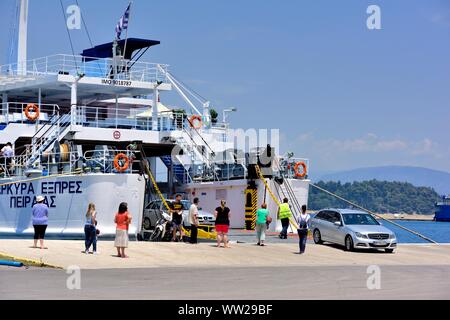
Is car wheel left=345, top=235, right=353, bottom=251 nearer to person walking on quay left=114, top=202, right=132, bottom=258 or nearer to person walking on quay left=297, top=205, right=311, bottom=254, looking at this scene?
person walking on quay left=297, top=205, right=311, bottom=254

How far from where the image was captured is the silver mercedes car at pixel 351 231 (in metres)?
27.6

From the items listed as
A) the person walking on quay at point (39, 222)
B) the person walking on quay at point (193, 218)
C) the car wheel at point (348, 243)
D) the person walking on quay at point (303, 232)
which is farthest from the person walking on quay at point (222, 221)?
the person walking on quay at point (39, 222)

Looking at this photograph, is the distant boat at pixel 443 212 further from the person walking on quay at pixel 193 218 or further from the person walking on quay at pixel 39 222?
the person walking on quay at pixel 39 222

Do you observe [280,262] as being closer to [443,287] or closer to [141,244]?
[141,244]

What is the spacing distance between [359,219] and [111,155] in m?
9.41

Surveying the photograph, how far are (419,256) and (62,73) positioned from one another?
17.2m

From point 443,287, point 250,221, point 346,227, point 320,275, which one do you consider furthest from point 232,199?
point 443,287

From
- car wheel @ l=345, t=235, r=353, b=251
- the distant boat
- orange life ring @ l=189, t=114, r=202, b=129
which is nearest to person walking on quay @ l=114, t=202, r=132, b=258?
car wheel @ l=345, t=235, r=353, b=251

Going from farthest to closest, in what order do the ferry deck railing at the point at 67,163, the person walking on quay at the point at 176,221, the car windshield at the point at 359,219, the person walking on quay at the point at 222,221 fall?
the ferry deck railing at the point at 67,163 → the car windshield at the point at 359,219 → the person walking on quay at the point at 176,221 → the person walking on quay at the point at 222,221

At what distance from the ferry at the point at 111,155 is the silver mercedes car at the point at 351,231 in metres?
6.24

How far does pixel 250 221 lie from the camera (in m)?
37.2

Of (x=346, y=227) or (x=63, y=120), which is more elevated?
(x=63, y=120)

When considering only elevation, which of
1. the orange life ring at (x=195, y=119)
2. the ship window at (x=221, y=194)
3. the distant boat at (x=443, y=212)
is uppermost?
the orange life ring at (x=195, y=119)

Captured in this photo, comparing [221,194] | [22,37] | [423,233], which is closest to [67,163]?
[221,194]
